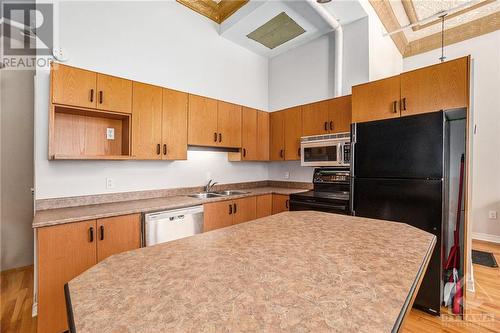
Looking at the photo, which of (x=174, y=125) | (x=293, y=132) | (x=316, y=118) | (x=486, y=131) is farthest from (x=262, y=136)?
(x=486, y=131)

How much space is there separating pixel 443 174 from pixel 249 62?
3278 mm

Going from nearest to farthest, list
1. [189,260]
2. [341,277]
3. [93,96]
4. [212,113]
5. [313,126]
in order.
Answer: [341,277]
[189,260]
[93,96]
[212,113]
[313,126]

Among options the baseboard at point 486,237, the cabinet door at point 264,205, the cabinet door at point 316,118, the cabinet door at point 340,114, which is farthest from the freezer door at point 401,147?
the baseboard at point 486,237

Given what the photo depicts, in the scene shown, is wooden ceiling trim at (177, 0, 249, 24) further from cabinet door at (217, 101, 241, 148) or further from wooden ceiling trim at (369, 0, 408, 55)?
wooden ceiling trim at (369, 0, 408, 55)

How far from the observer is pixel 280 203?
344cm

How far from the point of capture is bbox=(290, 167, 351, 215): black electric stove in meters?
2.72

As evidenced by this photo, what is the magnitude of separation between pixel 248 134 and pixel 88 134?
2.07 metres

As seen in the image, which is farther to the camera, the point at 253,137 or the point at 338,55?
the point at 253,137

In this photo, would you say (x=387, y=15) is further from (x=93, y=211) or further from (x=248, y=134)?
(x=93, y=211)

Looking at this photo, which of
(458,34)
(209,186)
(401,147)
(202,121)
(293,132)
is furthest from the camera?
(458,34)

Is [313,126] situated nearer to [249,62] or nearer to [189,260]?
[249,62]

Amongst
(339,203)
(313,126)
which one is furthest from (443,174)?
(313,126)

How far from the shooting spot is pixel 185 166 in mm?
3266

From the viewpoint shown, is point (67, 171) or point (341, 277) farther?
point (67, 171)
